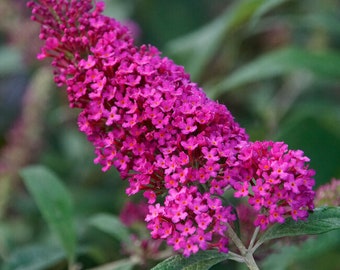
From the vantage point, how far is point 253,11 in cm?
228

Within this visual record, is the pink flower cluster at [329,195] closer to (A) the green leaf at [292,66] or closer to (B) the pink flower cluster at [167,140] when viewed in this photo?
(B) the pink flower cluster at [167,140]

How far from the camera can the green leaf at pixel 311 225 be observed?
4.11 feet

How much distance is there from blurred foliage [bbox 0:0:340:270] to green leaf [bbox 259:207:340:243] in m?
0.26

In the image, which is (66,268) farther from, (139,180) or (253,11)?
(253,11)

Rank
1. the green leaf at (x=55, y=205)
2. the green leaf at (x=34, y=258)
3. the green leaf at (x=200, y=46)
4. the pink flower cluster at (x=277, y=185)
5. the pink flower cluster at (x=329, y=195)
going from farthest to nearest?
the green leaf at (x=200, y=46) → the green leaf at (x=34, y=258) → the green leaf at (x=55, y=205) → the pink flower cluster at (x=329, y=195) → the pink flower cluster at (x=277, y=185)

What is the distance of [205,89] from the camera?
261 cm

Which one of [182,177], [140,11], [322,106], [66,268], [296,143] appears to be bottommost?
[182,177]

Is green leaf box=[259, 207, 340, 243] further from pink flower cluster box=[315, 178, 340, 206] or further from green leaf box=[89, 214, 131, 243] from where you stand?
green leaf box=[89, 214, 131, 243]

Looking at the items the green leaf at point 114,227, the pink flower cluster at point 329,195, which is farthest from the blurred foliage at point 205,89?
the pink flower cluster at point 329,195

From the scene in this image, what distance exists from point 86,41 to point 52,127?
1743mm

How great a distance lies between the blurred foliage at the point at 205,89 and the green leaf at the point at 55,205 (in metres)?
0.02

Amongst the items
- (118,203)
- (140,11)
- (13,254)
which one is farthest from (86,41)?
(140,11)

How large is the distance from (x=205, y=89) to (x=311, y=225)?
1392 mm

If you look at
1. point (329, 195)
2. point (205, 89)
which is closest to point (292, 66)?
point (205, 89)
